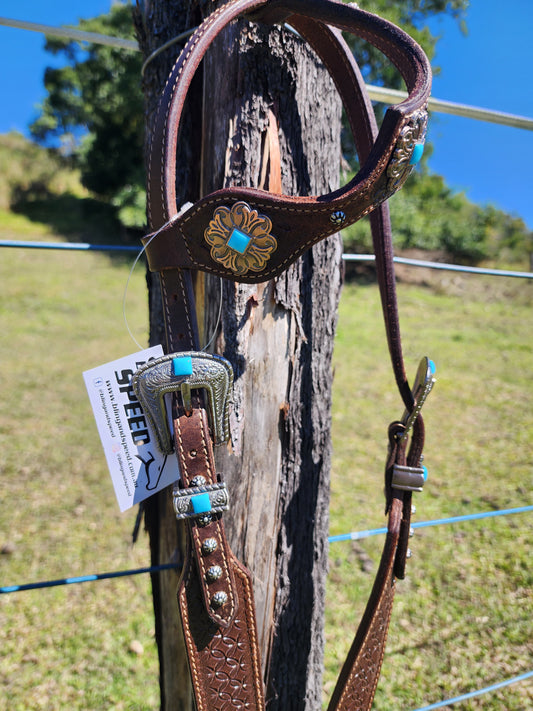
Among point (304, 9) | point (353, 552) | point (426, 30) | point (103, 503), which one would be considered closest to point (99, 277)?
point (426, 30)

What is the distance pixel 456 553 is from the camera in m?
2.71

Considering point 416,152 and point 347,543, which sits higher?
point 416,152

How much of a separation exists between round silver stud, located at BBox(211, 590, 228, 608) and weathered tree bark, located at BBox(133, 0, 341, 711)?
152mm

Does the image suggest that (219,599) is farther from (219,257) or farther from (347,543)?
(347,543)

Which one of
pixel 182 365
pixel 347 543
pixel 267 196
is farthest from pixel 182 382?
pixel 347 543

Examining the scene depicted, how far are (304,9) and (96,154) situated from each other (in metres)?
17.6

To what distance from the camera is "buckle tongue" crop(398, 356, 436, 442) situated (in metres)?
0.92

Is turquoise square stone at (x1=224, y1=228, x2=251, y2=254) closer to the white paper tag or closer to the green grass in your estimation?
the white paper tag

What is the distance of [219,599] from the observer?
79 cm

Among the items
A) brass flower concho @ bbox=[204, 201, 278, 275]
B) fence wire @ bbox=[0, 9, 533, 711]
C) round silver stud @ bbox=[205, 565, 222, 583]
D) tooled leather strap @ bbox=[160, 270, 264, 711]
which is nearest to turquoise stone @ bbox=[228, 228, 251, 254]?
brass flower concho @ bbox=[204, 201, 278, 275]

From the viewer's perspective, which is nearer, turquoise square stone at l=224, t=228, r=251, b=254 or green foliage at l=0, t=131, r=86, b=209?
turquoise square stone at l=224, t=228, r=251, b=254

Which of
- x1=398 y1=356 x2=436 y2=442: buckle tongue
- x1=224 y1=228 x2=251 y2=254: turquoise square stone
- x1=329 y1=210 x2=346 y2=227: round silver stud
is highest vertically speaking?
x1=329 y1=210 x2=346 y2=227: round silver stud

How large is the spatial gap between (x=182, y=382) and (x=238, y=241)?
23 cm

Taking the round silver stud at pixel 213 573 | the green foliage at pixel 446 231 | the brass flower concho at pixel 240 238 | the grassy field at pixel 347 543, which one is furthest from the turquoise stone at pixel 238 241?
the green foliage at pixel 446 231
